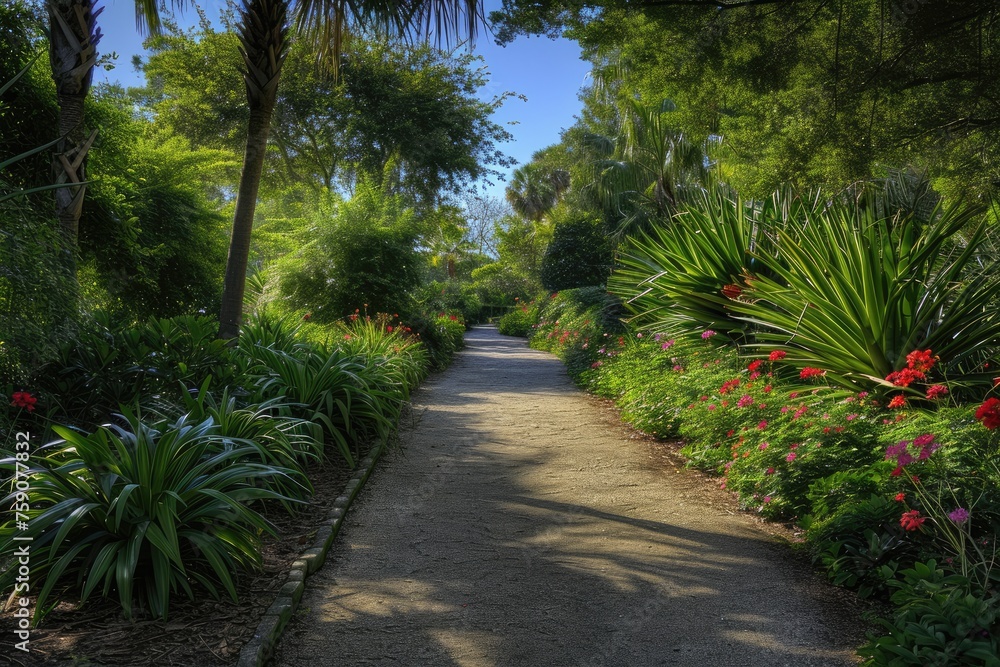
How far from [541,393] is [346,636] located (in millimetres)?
7987

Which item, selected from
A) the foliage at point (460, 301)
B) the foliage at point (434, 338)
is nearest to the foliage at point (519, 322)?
the foliage at point (460, 301)

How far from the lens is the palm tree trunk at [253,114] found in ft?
23.1

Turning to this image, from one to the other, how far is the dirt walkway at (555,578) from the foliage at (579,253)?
16725 millimetres

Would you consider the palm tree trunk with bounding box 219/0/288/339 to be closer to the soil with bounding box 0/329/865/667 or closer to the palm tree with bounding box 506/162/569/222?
the soil with bounding box 0/329/865/667

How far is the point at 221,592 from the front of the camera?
3.62 m

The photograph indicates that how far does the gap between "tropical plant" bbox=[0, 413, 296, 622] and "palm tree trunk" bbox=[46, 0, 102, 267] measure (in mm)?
3269

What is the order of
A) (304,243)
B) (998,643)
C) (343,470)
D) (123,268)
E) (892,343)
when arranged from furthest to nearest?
(304,243)
(123,268)
(343,470)
(892,343)
(998,643)

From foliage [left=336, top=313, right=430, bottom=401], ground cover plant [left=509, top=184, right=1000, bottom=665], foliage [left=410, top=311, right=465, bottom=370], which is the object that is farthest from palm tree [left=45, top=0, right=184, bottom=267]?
foliage [left=410, top=311, right=465, bottom=370]

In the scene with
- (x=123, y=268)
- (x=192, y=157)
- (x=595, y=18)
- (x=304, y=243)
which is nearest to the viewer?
(x=595, y=18)

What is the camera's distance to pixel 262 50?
7133mm

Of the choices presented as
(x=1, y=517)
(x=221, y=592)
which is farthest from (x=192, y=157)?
(x=221, y=592)

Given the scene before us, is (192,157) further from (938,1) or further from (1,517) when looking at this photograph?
(938,1)

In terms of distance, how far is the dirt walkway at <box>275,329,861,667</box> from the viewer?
3295 mm

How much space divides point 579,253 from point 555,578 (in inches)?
783
